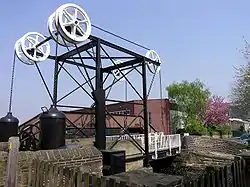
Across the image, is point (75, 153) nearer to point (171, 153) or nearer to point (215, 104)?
point (171, 153)

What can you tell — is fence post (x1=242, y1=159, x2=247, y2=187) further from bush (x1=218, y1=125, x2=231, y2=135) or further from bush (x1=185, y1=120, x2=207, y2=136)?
bush (x1=218, y1=125, x2=231, y2=135)

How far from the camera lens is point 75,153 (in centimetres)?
538

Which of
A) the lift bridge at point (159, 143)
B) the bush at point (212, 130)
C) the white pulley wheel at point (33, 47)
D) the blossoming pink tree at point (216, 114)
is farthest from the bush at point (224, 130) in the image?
the white pulley wheel at point (33, 47)

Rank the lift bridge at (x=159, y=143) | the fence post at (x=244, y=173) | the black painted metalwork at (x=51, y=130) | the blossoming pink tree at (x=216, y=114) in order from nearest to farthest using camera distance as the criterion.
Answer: the fence post at (x=244, y=173)
the black painted metalwork at (x=51, y=130)
the lift bridge at (x=159, y=143)
the blossoming pink tree at (x=216, y=114)

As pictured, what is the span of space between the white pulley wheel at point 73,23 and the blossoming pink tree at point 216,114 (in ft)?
88.6

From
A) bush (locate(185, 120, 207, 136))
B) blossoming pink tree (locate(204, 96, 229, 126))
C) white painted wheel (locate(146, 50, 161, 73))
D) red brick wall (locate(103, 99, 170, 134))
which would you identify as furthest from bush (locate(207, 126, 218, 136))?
white painted wheel (locate(146, 50, 161, 73))

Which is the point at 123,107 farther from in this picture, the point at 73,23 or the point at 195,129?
the point at 73,23

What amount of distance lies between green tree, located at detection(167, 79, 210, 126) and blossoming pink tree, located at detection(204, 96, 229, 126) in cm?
192

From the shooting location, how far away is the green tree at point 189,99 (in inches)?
1260

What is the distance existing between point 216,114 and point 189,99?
228 inches

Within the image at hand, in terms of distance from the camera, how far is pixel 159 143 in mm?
16406

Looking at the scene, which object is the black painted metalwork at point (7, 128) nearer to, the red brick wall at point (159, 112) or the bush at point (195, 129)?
the red brick wall at point (159, 112)

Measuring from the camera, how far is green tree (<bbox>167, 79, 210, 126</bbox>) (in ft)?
105

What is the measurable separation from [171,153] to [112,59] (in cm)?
849
